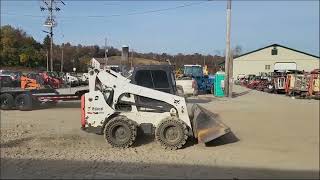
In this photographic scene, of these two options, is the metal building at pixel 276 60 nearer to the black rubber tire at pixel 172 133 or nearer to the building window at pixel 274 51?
the building window at pixel 274 51

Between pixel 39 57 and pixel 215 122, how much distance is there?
93.7m

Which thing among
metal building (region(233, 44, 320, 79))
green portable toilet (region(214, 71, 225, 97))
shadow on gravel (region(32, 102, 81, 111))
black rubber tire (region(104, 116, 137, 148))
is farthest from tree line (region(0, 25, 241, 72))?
black rubber tire (region(104, 116, 137, 148))

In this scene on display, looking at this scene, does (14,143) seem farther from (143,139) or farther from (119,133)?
(143,139)

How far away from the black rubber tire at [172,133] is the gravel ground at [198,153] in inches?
8.6

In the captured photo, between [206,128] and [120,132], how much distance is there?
7.67 ft

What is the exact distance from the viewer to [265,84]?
48.8m

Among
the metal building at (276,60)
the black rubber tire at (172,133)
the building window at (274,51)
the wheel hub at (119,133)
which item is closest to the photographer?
the black rubber tire at (172,133)

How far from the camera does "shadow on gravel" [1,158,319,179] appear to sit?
9.55 meters

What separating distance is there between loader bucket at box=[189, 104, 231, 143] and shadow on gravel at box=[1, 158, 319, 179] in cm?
190

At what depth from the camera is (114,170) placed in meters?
10.3

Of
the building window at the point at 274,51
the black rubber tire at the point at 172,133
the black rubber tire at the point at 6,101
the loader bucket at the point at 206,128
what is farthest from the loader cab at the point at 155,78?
the building window at the point at 274,51

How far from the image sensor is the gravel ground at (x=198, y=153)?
8117mm

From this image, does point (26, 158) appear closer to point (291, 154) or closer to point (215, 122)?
point (215, 122)

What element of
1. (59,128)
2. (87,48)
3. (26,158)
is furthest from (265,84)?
(87,48)
